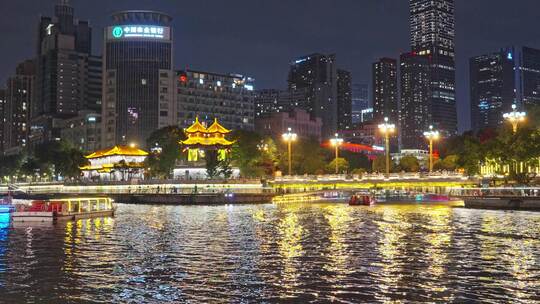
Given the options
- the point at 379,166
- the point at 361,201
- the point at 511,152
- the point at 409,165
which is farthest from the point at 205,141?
the point at 511,152

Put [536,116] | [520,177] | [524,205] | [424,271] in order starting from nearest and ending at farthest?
[424,271] → [524,205] → [520,177] → [536,116]

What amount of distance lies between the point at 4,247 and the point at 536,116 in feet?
334

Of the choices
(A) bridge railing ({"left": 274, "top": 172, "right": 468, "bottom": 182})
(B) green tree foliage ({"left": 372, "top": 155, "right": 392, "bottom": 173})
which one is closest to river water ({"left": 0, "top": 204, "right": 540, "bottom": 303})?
(A) bridge railing ({"left": 274, "top": 172, "right": 468, "bottom": 182})

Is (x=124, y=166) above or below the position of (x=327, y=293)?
above

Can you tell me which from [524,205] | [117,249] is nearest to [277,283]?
[117,249]

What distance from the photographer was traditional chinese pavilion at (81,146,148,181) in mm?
150825

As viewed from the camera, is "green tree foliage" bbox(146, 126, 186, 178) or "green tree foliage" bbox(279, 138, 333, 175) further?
"green tree foliage" bbox(279, 138, 333, 175)

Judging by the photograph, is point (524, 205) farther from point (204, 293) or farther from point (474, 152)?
point (204, 293)

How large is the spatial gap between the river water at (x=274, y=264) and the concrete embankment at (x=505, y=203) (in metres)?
22.9

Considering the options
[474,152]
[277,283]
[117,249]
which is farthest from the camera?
[474,152]

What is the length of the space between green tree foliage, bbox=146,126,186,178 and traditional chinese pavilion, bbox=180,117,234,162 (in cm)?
283

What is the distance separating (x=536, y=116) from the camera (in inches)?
4518

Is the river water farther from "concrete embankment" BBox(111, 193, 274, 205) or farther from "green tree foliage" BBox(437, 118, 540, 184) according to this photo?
"concrete embankment" BBox(111, 193, 274, 205)

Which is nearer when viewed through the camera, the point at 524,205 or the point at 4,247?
the point at 4,247
